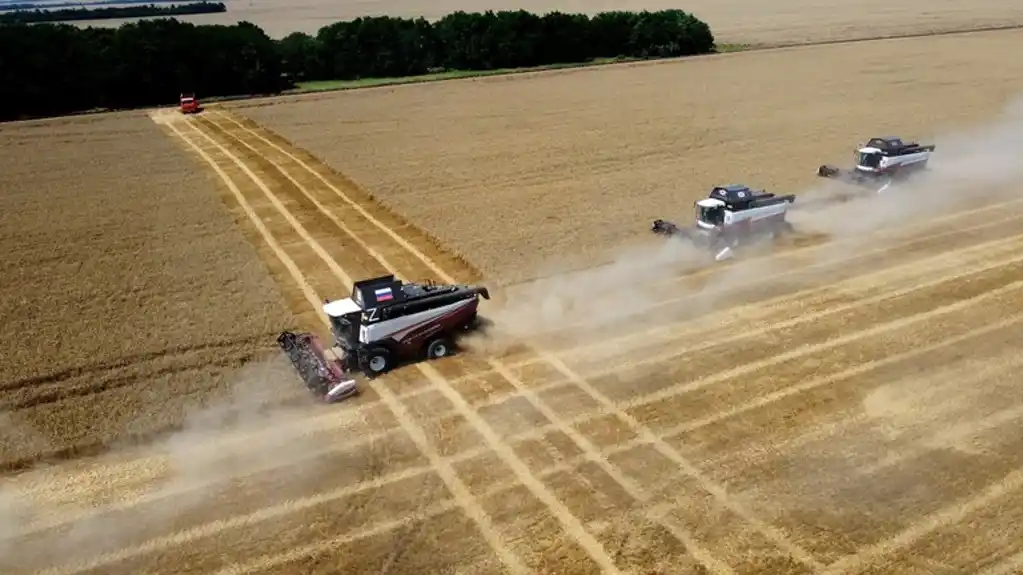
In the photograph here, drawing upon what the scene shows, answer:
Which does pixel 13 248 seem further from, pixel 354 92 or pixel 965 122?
pixel 965 122

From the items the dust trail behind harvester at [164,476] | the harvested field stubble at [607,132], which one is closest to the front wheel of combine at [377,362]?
the dust trail behind harvester at [164,476]

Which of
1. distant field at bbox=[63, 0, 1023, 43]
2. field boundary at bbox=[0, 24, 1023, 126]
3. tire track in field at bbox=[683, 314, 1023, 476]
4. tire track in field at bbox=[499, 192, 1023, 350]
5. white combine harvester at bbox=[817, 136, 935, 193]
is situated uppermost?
distant field at bbox=[63, 0, 1023, 43]

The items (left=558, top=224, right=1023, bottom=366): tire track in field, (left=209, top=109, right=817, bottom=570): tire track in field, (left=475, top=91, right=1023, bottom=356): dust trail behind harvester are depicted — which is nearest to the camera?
(left=209, top=109, right=817, bottom=570): tire track in field

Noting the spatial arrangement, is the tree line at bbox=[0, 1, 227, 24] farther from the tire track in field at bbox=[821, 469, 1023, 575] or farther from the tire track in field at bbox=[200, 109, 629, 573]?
the tire track in field at bbox=[821, 469, 1023, 575]

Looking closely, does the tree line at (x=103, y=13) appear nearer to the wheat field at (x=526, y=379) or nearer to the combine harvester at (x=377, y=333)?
the wheat field at (x=526, y=379)

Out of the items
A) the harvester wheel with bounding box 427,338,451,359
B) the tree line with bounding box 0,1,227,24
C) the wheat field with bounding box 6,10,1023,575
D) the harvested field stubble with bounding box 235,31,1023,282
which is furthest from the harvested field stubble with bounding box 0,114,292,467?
the tree line with bounding box 0,1,227,24
